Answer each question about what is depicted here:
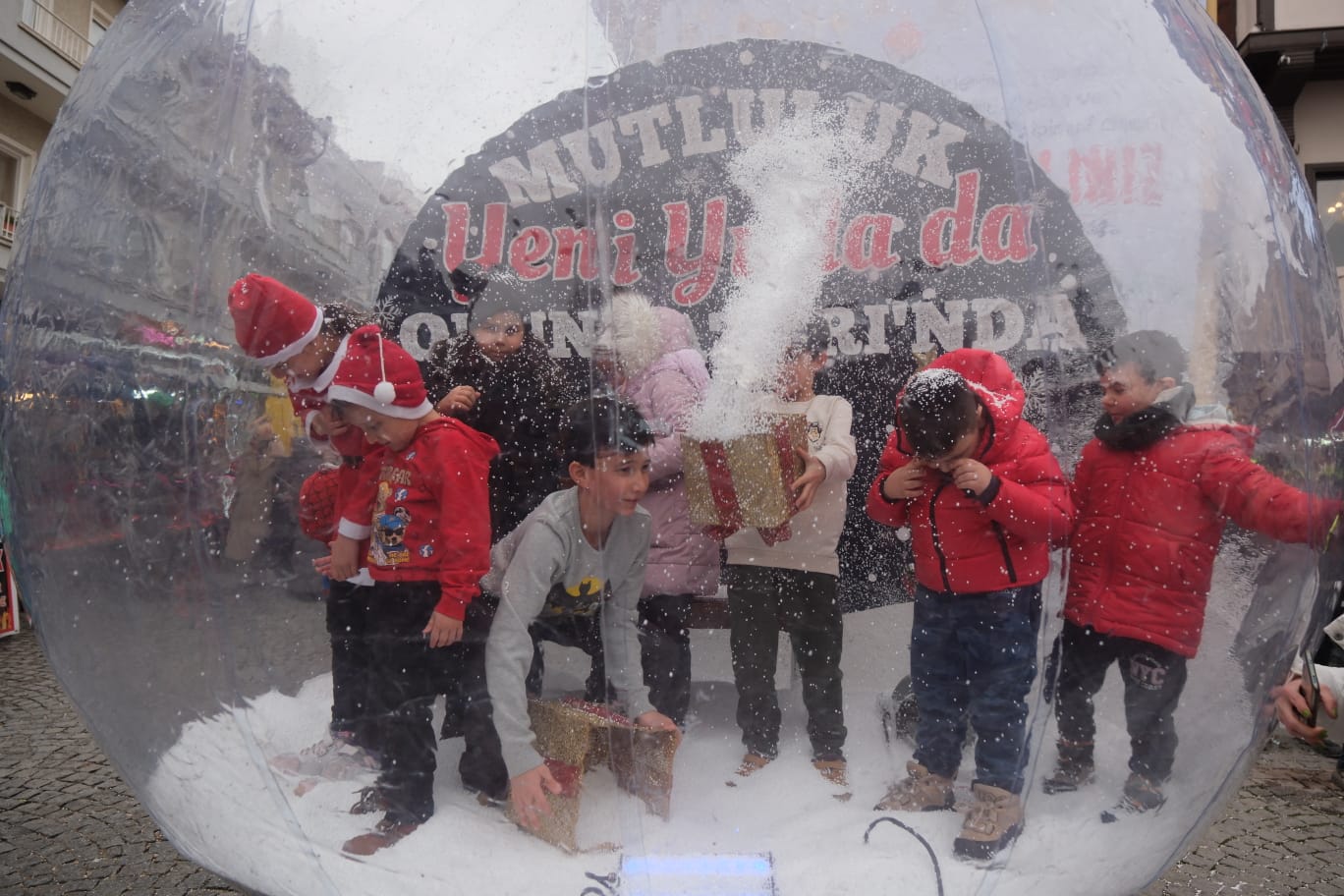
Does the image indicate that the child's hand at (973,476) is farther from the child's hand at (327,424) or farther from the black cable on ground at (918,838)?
the child's hand at (327,424)

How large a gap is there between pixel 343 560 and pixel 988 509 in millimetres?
953

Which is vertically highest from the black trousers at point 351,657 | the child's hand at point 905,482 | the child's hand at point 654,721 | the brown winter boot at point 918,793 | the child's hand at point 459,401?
the child's hand at point 459,401

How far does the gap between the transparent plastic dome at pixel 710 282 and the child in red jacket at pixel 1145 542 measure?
33mm

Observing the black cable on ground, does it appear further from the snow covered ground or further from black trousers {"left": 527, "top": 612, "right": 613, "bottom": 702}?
black trousers {"left": 527, "top": 612, "right": 613, "bottom": 702}

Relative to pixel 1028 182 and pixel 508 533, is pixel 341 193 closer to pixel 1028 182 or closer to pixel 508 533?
pixel 508 533

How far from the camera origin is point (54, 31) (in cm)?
1142

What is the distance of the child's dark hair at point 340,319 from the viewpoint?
154 centimetres

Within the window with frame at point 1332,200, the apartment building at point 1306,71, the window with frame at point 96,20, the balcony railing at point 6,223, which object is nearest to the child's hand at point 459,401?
the window with frame at point 1332,200

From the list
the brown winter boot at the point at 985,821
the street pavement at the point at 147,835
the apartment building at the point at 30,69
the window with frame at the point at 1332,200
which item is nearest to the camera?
the brown winter boot at the point at 985,821

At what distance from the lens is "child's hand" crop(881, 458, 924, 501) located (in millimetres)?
1501

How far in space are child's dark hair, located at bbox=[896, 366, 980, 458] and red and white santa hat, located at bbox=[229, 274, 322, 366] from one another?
87cm

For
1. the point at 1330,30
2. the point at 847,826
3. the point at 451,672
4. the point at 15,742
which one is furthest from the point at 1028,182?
the point at 1330,30

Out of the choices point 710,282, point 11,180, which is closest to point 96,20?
point 11,180

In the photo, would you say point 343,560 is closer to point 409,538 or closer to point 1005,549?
point 409,538
